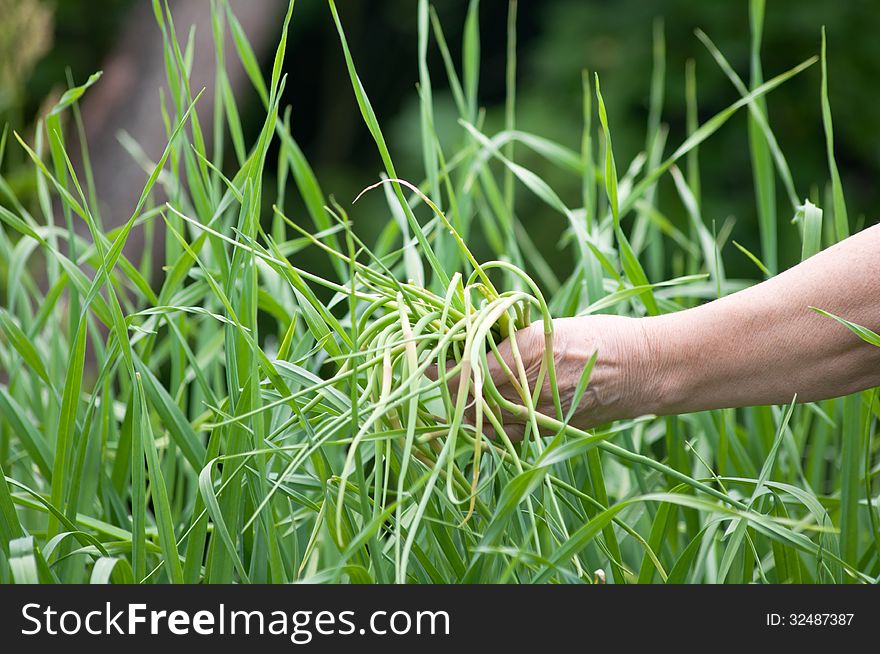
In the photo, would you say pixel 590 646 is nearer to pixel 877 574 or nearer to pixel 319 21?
pixel 877 574

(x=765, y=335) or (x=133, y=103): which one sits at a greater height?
(x=133, y=103)

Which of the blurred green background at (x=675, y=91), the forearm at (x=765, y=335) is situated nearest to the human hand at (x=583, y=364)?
the forearm at (x=765, y=335)

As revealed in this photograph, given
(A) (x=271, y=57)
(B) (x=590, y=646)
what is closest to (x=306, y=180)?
(B) (x=590, y=646)

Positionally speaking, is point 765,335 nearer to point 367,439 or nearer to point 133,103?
point 367,439

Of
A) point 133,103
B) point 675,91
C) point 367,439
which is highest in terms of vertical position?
point 675,91

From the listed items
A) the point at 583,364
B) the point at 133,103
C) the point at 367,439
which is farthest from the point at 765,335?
the point at 133,103

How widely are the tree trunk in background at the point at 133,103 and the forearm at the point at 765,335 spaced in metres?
1.36

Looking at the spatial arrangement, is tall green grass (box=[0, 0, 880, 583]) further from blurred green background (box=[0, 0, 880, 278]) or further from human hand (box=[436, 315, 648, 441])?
blurred green background (box=[0, 0, 880, 278])

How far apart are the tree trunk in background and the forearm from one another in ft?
4.48

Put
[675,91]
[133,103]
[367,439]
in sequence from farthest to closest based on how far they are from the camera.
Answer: [675,91] < [133,103] < [367,439]

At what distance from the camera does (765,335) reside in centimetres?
42

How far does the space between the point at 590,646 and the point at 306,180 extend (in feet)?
1.27

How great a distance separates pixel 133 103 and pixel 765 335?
5.18 feet

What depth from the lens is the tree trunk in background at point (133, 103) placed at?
1.68 meters
